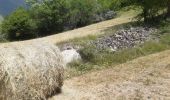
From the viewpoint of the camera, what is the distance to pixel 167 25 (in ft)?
78.6

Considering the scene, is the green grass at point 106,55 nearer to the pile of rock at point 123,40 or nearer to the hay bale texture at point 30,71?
the pile of rock at point 123,40

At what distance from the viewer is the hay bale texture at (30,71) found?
10820 mm

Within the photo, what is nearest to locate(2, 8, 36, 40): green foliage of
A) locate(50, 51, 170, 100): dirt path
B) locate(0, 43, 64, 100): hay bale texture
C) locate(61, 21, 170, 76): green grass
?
locate(61, 21, 170, 76): green grass

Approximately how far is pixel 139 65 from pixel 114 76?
1.55 metres

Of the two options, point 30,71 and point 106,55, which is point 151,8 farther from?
point 30,71

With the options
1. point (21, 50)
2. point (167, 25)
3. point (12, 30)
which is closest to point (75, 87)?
point (21, 50)

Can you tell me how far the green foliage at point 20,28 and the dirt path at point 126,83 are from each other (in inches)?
1296

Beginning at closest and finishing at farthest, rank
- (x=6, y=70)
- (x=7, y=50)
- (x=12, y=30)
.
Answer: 1. (x=6, y=70)
2. (x=7, y=50)
3. (x=12, y=30)

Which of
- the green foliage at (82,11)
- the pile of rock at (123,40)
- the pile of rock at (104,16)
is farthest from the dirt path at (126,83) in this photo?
the pile of rock at (104,16)

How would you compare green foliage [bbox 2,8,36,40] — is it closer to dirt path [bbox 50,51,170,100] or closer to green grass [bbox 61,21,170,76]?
green grass [bbox 61,21,170,76]

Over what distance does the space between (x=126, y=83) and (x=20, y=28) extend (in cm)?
3722

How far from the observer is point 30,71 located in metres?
11.5

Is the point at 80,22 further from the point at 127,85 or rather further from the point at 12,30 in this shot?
the point at 127,85

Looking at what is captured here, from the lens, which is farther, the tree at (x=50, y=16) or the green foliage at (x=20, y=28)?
the tree at (x=50, y=16)
